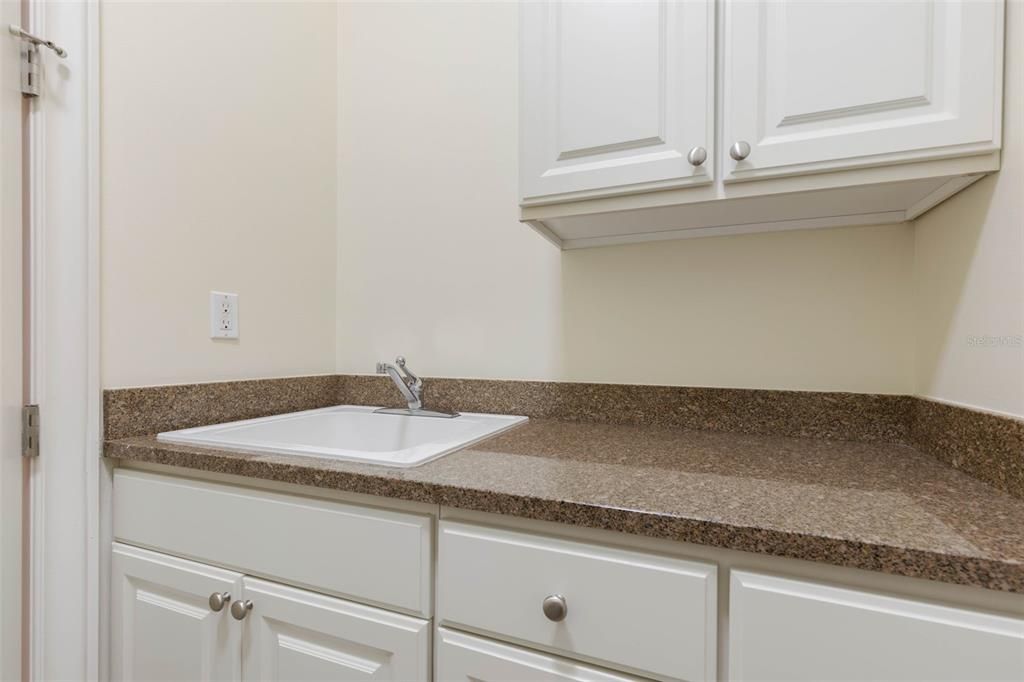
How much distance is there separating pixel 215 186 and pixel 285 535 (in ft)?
2.89

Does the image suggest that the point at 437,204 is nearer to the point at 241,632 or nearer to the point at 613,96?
the point at 613,96

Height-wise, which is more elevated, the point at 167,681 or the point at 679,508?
the point at 679,508

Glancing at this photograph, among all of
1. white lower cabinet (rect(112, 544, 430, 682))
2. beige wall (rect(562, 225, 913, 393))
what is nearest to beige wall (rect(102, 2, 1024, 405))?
beige wall (rect(562, 225, 913, 393))

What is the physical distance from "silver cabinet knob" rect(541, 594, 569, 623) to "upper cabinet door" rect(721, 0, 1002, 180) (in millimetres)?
716

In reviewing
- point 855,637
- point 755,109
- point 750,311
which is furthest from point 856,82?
point 855,637

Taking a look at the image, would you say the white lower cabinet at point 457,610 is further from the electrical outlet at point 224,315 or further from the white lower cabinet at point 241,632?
the electrical outlet at point 224,315

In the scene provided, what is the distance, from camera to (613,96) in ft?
3.00

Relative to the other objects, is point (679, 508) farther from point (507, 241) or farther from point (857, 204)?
point (507, 241)

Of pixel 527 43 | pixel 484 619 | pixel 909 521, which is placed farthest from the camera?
pixel 527 43


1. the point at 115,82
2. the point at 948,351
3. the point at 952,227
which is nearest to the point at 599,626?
the point at 948,351

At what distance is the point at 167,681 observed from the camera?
903 mm

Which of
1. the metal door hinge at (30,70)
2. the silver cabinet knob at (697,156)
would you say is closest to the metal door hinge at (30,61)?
the metal door hinge at (30,70)

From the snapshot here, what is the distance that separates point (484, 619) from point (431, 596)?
89 mm

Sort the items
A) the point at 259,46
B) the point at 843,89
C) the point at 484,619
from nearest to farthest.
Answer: the point at 484,619, the point at 843,89, the point at 259,46
